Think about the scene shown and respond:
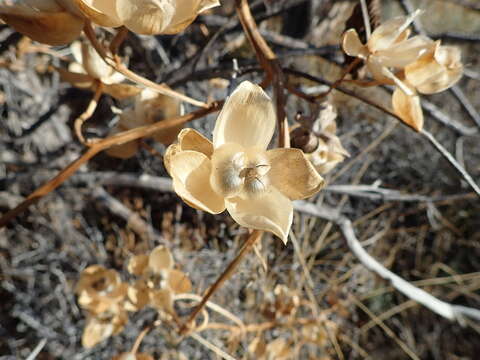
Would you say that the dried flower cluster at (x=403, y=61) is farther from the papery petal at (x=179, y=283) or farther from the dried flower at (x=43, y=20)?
the papery petal at (x=179, y=283)

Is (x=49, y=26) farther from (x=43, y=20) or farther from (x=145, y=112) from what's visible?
(x=145, y=112)

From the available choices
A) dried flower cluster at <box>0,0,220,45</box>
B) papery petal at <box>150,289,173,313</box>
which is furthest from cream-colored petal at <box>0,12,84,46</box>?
papery petal at <box>150,289,173,313</box>

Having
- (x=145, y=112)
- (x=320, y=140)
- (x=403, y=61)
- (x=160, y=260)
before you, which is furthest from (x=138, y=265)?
(x=403, y=61)

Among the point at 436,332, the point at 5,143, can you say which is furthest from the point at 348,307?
the point at 5,143

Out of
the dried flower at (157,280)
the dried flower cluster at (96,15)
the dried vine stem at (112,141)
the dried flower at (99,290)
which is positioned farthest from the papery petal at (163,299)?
the dried flower cluster at (96,15)

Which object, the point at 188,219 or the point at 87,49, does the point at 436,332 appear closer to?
the point at 188,219

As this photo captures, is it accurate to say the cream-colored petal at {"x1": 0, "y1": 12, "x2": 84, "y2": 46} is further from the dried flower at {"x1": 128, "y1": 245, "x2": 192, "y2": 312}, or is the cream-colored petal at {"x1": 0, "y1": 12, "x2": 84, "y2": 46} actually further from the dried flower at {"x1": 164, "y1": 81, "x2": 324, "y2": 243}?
the dried flower at {"x1": 128, "y1": 245, "x2": 192, "y2": 312}
